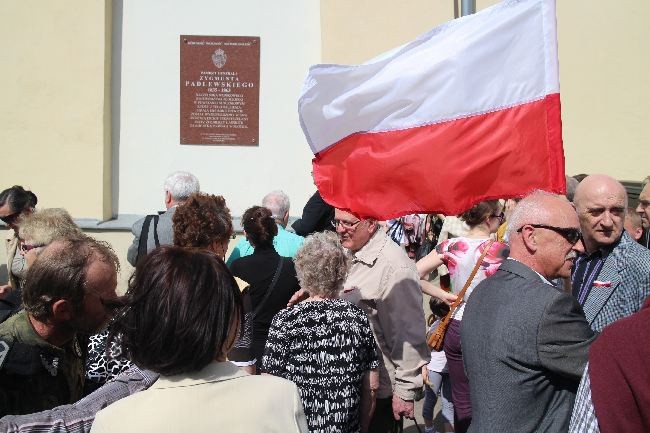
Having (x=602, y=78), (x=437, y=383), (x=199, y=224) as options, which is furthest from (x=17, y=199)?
(x=602, y=78)

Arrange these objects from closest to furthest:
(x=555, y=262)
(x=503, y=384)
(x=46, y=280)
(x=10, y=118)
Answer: (x=46, y=280) < (x=503, y=384) < (x=555, y=262) < (x=10, y=118)

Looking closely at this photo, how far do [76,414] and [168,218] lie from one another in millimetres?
3333

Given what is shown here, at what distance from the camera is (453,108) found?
398 cm

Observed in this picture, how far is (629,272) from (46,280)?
2.83 meters

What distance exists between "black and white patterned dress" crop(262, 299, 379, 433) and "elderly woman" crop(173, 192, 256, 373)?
0.32 meters

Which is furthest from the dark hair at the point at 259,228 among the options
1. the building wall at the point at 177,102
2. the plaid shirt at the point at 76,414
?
the building wall at the point at 177,102

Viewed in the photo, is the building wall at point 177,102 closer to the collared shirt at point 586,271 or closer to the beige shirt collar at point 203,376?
the collared shirt at point 586,271

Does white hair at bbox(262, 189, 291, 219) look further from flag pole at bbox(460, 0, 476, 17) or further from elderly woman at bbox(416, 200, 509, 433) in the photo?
flag pole at bbox(460, 0, 476, 17)

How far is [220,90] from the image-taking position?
8617 mm

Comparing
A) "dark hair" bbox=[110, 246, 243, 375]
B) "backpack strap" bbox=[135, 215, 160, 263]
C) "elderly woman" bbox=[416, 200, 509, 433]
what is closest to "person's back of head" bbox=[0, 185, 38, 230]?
"backpack strap" bbox=[135, 215, 160, 263]

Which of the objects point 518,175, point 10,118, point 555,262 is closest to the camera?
point 555,262

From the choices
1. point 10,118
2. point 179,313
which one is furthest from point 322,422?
point 10,118

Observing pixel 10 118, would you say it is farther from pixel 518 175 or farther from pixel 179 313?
pixel 179 313

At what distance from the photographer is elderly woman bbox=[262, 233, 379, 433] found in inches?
152
